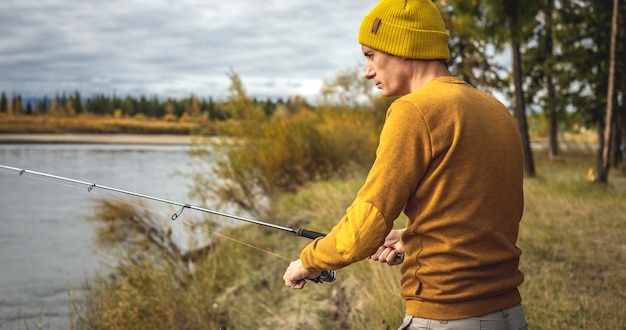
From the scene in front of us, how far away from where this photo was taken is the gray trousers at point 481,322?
6.69 ft

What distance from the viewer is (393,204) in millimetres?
1934

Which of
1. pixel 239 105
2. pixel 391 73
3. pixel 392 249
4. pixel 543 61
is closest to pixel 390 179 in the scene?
pixel 391 73

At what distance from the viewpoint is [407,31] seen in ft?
6.93

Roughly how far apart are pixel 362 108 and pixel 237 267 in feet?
32.6

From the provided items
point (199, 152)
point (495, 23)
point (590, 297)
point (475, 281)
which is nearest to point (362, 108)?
point (495, 23)

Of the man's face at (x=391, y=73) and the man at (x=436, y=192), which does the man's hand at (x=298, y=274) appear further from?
the man's face at (x=391, y=73)

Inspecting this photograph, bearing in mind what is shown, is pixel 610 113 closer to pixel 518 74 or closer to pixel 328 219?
pixel 518 74

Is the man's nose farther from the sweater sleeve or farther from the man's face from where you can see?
the sweater sleeve

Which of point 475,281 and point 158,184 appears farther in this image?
point 158,184

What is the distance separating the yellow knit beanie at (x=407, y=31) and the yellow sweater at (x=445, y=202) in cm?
13

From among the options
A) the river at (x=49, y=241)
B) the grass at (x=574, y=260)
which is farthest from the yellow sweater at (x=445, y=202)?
the river at (x=49, y=241)

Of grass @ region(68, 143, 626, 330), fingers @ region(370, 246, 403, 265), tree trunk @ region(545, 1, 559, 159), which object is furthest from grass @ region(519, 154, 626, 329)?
tree trunk @ region(545, 1, 559, 159)

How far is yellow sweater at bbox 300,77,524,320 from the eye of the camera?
6.31ft

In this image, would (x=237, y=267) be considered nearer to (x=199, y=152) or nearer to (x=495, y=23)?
(x=199, y=152)
